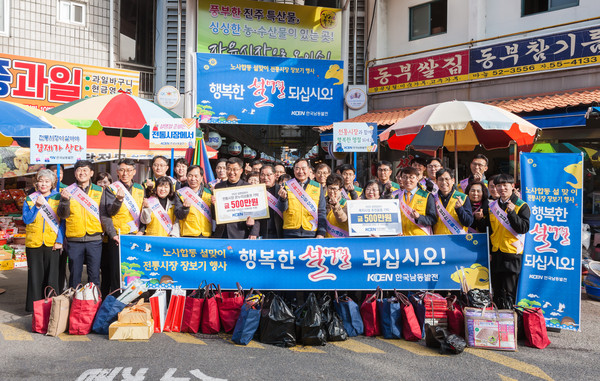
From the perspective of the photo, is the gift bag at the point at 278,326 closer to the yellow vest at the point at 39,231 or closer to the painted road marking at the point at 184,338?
the painted road marking at the point at 184,338

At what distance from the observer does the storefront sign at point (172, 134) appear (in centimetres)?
774

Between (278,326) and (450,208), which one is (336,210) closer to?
(450,208)

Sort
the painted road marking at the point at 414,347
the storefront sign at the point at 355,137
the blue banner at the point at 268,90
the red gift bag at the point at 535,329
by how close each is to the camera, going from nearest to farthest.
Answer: the painted road marking at the point at 414,347, the red gift bag at the point at 535,329, the storefront sign at the point at 355,137, the blue banner at the point at 268,90

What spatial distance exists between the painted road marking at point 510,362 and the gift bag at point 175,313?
3.09m

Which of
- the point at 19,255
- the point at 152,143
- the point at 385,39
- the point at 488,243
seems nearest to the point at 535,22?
the point at 385,39

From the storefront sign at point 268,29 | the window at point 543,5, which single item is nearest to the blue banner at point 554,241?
the window at point 543,5

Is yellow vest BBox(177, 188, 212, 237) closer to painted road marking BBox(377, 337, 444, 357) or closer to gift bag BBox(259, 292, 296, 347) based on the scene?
gift bag BBox(259, 292, 296, 347)

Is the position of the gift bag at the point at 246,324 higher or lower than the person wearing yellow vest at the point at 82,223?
lower

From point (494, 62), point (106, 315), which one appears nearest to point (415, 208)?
point (106, 315)

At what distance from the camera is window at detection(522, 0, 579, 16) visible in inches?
430

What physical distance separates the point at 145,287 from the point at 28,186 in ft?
25.8

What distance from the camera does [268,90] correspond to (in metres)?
13.8

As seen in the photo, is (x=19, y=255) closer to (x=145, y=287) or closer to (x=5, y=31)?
(x=145, y=287)

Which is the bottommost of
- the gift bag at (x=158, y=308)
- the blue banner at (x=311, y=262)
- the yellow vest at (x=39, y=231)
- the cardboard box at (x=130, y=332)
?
the cardboard box at (x=130, y=332)
